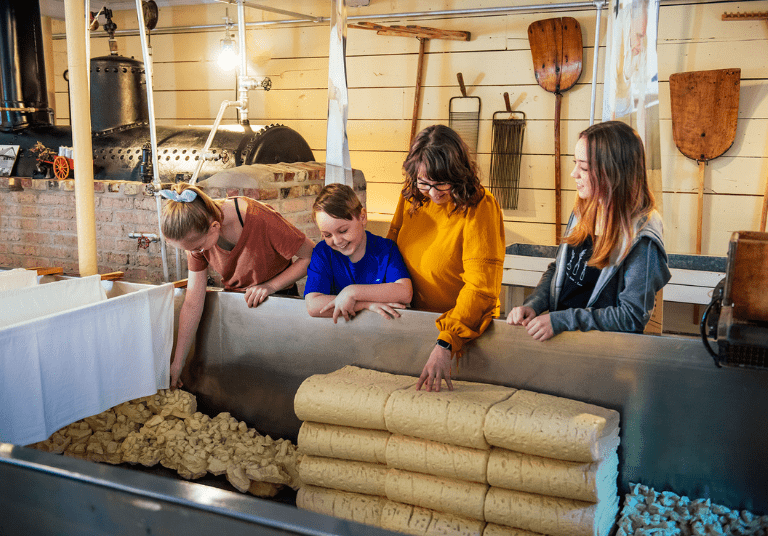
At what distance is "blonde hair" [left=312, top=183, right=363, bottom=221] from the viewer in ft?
5.25

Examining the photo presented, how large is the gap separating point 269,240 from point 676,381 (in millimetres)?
1133

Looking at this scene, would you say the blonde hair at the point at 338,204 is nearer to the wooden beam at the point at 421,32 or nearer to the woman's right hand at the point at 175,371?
the woman's right hand at the point at 175,371

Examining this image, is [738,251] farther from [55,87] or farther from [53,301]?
[55,87]

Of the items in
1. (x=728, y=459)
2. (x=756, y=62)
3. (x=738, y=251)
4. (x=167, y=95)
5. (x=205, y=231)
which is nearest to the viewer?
(x=738, y=251)

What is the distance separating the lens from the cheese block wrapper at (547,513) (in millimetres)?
1335

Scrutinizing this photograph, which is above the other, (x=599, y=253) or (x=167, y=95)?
(x=167, y=95)

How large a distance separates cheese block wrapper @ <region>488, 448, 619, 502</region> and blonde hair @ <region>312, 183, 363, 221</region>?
0.65 meters

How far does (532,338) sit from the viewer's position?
1551 millimetres

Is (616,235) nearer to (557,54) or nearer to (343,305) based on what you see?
(343,305)


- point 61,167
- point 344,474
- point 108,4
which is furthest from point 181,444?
point 108,4

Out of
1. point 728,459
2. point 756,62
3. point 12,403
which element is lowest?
point 728,459

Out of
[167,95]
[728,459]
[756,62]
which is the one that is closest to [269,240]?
[728,459]

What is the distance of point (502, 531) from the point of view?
4.62ft

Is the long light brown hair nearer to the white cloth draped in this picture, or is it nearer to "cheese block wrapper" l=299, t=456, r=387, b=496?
"cheese block wrapper" l=299, t=456, r=387, b=496
